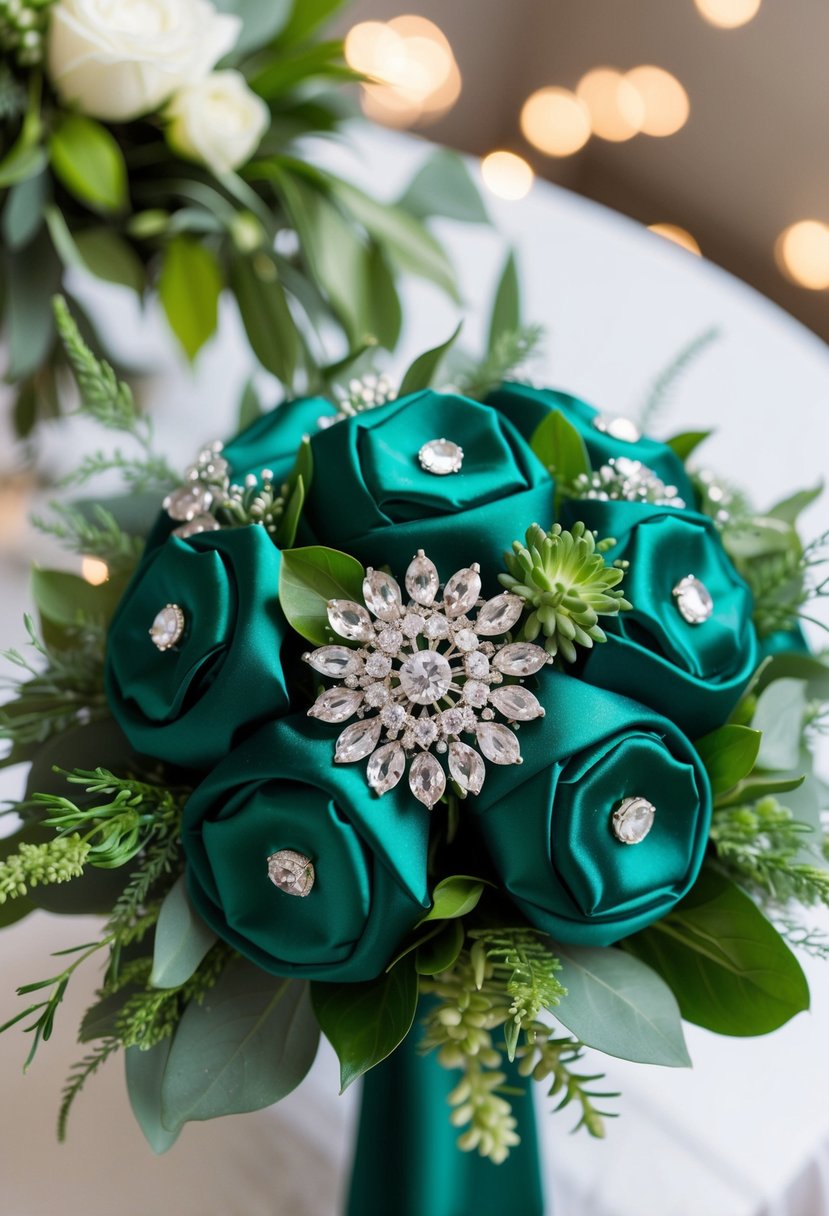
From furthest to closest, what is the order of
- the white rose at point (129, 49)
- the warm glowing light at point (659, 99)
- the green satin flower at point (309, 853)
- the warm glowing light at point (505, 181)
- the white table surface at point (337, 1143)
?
the warm glowing light at point (659, 99)
the warm glowing light at point (505, 181)
the white rose at point (129, 49)
the white table surface at point (337, 1143)
the green satin flower at point (309, 853)

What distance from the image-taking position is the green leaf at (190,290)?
36.7 inches

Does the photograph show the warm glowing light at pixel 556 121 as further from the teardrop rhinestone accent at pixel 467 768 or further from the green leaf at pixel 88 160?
the teardrop rhinestone accent at pixel 467 768

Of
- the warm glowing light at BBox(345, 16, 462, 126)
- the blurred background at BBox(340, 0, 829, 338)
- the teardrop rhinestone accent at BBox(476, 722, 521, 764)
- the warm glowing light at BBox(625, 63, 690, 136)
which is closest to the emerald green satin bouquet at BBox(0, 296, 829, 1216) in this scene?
the teardrop rhinestone accent at BBox(476, 722, 521, 764)

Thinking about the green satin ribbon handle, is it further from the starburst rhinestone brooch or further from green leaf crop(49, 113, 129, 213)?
green leaf crop(49, 113, 129, 213)

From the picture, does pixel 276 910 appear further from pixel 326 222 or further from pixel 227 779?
pixel 326 222

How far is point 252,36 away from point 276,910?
0.78 metres

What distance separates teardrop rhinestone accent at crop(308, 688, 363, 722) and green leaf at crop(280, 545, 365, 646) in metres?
0.02

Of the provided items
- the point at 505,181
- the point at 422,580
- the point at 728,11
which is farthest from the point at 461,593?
the point at 728,11

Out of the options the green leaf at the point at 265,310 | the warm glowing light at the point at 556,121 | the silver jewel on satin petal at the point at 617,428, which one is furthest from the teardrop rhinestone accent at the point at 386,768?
the warm glowing light at the point at 556,121

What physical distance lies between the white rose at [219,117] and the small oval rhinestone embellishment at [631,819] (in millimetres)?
655

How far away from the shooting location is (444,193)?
1024 millimetres

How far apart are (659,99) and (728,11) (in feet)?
0.60

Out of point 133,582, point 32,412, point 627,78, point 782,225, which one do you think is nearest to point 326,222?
point 32,412

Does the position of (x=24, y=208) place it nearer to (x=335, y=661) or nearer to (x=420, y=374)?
(x=420, y=374)
